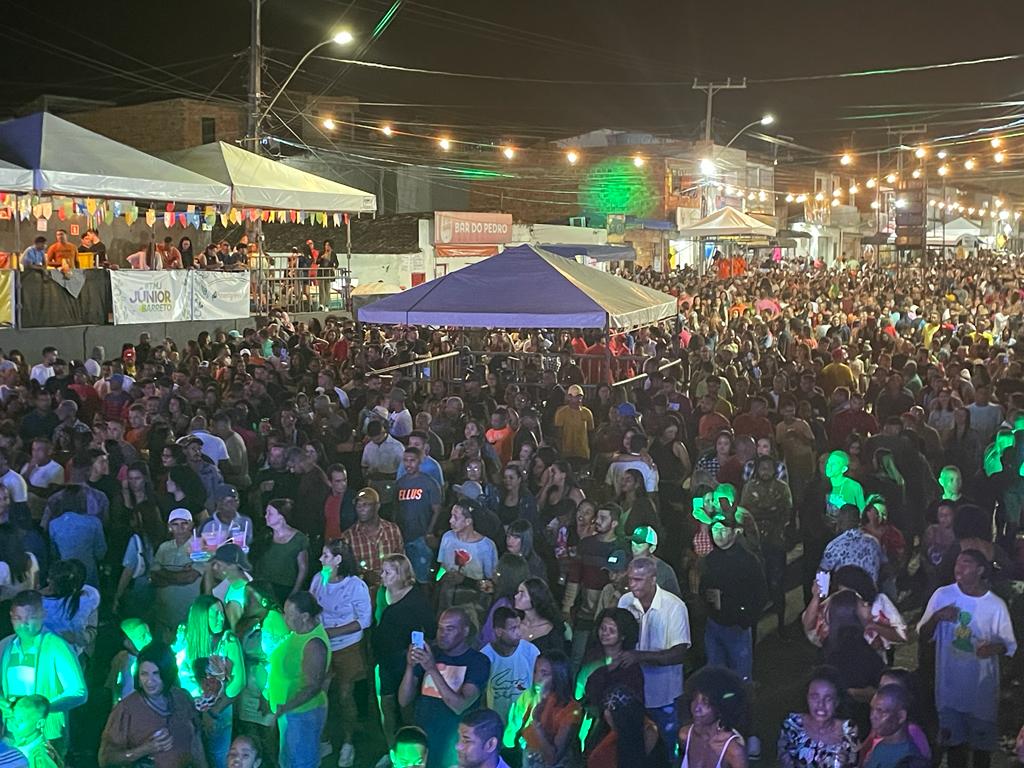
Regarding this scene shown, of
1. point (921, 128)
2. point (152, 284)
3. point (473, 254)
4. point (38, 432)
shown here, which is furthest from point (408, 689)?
point (921, 128)

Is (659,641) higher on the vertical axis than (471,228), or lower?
lower

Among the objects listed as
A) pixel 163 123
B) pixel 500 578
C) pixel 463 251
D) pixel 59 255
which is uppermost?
pixel 163 123

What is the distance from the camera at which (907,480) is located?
980cm

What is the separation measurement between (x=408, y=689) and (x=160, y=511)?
3.44 metres

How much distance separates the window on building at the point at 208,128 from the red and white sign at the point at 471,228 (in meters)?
15.7

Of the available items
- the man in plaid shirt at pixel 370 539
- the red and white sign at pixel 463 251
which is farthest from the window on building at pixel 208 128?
the man in plaid shirt at pixel 370 539

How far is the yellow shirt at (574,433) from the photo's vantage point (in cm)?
1207

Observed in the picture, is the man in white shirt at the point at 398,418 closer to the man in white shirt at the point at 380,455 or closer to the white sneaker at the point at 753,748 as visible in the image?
the man in white shirt at the point at 380,455

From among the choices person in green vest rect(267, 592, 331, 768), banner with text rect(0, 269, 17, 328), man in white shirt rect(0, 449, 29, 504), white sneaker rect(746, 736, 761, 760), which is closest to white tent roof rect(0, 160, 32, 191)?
banner with text rect(0, 269, 17, 328)

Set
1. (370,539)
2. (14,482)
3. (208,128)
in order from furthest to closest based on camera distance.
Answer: (208,128) < (14,482) < (370,539)

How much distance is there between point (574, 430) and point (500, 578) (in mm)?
5134

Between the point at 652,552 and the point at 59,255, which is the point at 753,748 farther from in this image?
the point at 59,255

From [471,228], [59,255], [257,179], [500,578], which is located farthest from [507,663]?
[471,228]

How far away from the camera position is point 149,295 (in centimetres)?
1992
